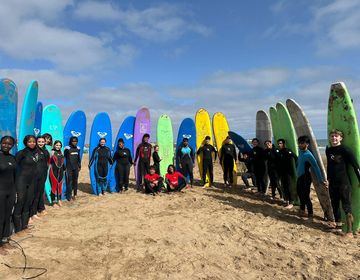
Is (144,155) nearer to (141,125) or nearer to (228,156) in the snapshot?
(141,125)

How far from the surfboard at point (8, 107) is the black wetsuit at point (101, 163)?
9.73 ft

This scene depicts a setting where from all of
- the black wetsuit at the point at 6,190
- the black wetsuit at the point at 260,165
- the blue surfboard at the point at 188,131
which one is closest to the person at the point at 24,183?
the black wetsuit at the point at 6,190

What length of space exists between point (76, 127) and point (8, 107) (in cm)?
351

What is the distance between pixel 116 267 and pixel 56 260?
2.41ft

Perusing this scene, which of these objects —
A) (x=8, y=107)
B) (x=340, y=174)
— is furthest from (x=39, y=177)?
(x=340, y=174)

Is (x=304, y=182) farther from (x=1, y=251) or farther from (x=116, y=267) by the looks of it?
(x=1, y=251)

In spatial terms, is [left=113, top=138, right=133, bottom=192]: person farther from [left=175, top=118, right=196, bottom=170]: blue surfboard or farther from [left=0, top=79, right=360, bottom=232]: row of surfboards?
[left=175, top=118, right=196, bottom=170]: blue surfboard

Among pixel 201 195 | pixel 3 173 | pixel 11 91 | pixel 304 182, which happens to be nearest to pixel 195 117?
pixel 201 195

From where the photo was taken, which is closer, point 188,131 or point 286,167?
point 286,167

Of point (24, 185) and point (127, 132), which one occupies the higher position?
point (127, 132)

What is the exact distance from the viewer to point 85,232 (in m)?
4.50

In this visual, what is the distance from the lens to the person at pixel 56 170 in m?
6.28

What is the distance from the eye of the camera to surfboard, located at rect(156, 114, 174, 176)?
8.81m

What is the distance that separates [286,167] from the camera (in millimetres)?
6219
